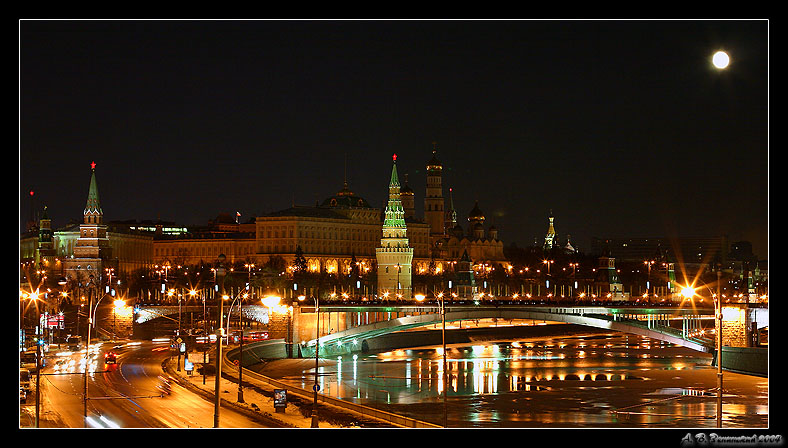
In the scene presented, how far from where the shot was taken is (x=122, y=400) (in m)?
61.0

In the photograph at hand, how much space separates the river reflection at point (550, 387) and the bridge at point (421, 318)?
7.94 feet

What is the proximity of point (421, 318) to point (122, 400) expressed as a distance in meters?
47.5

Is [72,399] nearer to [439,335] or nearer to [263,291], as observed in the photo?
[439,335]

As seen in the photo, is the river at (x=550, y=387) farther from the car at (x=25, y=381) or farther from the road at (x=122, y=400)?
the car at (x=25, y=381)

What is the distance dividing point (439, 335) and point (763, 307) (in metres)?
41.3

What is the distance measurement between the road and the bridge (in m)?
19.5

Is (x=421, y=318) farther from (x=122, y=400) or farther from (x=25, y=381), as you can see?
(x=122, y=400)

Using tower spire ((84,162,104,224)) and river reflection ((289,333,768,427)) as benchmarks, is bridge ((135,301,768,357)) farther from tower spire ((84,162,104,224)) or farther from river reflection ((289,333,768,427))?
tower spire ((84,162,104,224))

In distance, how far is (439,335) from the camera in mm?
136625

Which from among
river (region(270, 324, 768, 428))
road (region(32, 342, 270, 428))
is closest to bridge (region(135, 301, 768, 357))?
river (region(270, 324, 768, 428))

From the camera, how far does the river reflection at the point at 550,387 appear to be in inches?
2571

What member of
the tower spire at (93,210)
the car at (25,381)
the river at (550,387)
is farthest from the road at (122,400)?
the tower spire at (93,210)

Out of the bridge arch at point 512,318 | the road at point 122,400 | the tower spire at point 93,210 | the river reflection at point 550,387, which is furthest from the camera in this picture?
the tower spire at point 93,210
